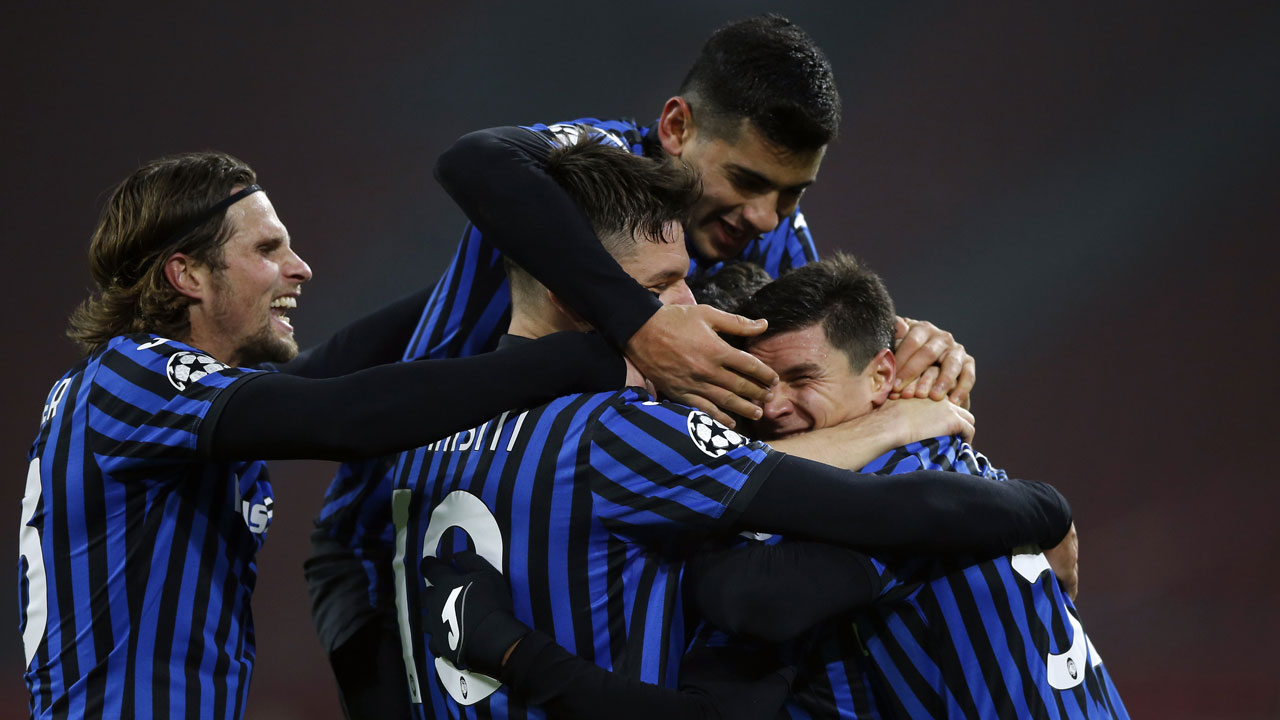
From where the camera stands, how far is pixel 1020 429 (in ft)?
16.7

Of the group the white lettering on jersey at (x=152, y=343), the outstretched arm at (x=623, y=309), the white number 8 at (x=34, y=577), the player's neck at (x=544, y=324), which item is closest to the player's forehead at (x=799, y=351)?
the outstretched arm at (x=623, y=309)

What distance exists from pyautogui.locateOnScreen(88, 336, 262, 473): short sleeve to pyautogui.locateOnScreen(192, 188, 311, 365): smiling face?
24 cm

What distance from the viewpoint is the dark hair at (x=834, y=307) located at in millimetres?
1876

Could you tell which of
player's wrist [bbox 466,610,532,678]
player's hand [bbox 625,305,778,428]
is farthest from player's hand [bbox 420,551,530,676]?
player's hand [bbox 625,305,778,428]

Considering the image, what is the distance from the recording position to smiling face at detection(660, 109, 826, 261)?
7.23 feet

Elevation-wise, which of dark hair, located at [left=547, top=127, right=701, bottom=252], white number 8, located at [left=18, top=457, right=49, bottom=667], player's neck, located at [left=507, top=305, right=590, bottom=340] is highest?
dark hair, located at [left=547, top=127, right=701, bottom=252]

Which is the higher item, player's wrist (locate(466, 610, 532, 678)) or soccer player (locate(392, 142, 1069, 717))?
soccer player (locate(392, 142, 1069, 717))

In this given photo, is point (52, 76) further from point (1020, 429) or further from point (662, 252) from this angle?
point (1020, 429)

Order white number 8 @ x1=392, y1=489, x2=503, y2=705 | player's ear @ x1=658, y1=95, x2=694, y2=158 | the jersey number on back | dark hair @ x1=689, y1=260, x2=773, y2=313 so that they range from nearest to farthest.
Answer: white number 8 @ x1=392, y1=489, x2=503, y2=705 < the jersey number on back < dark hair @ x1=689, y1=260, x2=773, y2=313 < player's ear @ x1=658, y1=95, x2=694, y2=158

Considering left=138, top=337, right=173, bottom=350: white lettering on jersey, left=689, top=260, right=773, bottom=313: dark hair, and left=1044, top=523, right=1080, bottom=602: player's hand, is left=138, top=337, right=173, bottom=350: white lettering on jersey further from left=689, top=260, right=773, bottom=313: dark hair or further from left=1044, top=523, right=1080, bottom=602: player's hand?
left=1044, top=523, right=1080, bottom=602: player's hand

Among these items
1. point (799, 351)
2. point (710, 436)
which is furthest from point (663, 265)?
point (710, 436)

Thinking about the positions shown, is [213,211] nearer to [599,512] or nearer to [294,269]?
[294,269]

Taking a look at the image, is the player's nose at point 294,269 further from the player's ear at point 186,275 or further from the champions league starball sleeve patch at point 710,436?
the champions league starball sleeve patch at point 710,436

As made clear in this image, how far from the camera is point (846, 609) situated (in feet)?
4.83
